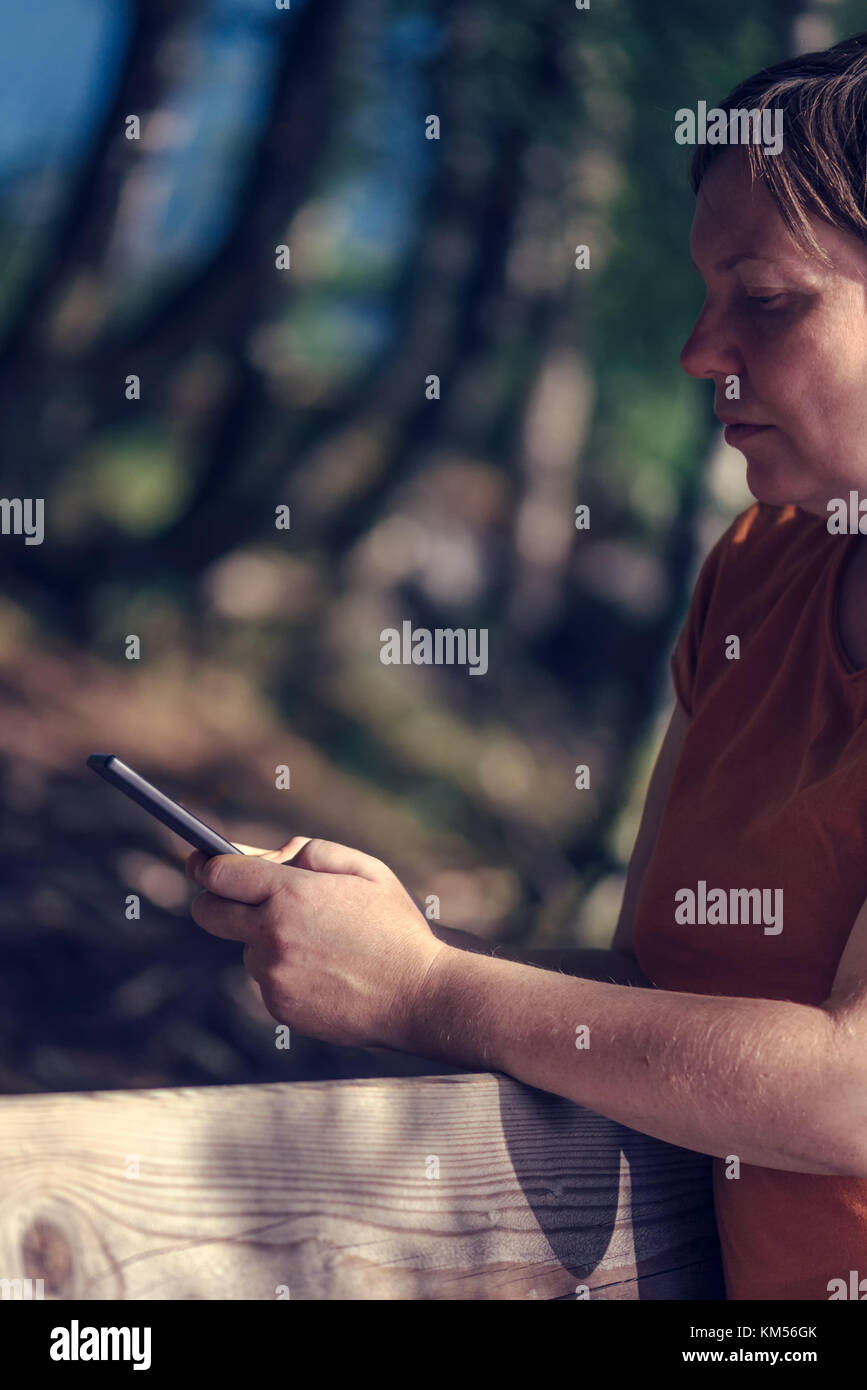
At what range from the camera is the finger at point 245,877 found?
0.67 metres

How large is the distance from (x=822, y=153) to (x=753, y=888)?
441mm

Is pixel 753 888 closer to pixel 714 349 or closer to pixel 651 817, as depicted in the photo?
pixel 651 817

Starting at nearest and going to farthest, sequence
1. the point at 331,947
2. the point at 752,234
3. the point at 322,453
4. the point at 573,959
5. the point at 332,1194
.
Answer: the point at 332,1194, the point at 331,947, the point at 752,234, the point at 573,959, the point at 322,453

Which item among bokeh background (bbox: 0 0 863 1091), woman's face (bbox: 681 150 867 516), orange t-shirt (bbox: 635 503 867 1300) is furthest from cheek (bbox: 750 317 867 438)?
bokeh background (bbox: 0 0 863 1091)

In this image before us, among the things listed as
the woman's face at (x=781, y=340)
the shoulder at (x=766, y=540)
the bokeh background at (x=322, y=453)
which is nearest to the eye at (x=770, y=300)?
the woman's face at (x=781, y=340)

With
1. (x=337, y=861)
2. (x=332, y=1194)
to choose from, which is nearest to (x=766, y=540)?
(x=337, y=861)

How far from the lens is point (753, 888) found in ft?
2.27

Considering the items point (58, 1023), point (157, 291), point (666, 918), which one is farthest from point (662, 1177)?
point (157, 291)

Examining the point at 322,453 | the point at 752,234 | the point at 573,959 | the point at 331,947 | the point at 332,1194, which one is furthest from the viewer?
the point at 322,453

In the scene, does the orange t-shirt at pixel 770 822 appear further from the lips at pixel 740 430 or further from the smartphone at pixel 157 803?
the smartphone at pixel 157 803

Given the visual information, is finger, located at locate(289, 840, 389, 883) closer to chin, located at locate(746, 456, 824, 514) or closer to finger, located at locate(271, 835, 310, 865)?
finger, located at locate(271, 835, 310, 865)

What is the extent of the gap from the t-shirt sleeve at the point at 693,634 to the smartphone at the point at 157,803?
39 cm

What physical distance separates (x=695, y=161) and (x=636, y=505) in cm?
122

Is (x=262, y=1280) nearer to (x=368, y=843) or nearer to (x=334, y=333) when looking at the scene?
(x=368, y=843)
